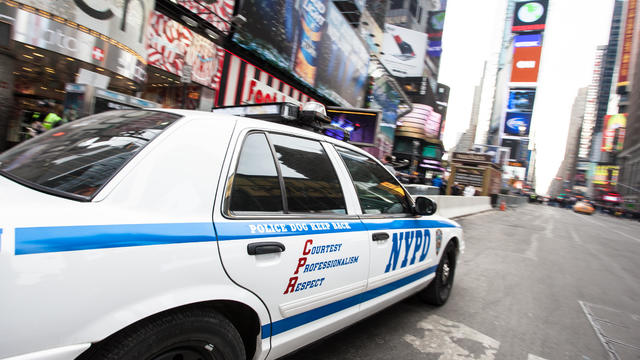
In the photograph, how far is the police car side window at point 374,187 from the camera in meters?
2.62

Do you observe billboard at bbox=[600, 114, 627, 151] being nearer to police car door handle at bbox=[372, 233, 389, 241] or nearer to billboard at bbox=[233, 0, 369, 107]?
billboard at bbox=[233, 0, 369, 107]

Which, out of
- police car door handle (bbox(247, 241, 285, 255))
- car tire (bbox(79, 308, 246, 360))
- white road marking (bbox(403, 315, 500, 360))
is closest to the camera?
car tire (bbox(79, 308, 246, 360))

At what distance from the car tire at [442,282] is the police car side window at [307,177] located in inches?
78.7

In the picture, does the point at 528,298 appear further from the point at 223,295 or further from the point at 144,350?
the point at 144,350

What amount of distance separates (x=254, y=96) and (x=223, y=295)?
531 inches

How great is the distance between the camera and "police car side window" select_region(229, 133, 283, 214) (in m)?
1.75

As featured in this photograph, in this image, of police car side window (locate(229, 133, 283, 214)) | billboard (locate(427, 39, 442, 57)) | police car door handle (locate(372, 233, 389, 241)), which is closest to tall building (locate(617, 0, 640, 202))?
billboard (locate(427, 39, 442, 57))

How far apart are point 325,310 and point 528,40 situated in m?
139

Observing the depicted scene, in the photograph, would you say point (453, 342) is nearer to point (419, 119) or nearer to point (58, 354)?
point (58, 354)

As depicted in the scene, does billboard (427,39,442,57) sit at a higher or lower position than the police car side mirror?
higher

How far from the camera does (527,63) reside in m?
113

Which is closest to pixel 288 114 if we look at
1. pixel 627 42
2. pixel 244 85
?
pixel 244 85

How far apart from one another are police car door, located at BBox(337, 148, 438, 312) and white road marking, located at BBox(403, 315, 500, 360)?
0.42 metres

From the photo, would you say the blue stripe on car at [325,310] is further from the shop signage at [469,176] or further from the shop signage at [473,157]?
the shop signage at [473,157]
